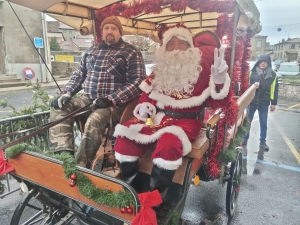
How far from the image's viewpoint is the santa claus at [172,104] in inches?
77.0

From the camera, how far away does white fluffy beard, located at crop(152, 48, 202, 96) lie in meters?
2.40

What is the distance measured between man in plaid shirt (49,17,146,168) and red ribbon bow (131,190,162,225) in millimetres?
1176

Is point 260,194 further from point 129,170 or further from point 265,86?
point 265,86

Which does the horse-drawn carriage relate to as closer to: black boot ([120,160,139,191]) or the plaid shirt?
black boot ([120,160,139,191])

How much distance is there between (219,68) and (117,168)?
1337mm

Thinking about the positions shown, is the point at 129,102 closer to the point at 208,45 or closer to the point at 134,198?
the point at 208,45

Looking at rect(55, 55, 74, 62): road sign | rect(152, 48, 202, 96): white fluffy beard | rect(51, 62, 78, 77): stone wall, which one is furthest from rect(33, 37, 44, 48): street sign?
rect(152, 48, 202, 96): white fluffy beard

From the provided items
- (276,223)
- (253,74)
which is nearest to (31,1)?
(276,223)

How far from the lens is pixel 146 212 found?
139 centimetres

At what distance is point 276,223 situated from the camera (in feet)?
9.36

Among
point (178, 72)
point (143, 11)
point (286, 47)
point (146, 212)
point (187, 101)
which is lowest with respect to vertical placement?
point (146, 212)

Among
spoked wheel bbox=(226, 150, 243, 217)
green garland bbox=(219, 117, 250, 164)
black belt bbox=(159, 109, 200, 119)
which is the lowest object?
spoked wheel bbox=(226, 150, 243, 217)

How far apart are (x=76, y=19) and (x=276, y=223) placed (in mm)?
3697

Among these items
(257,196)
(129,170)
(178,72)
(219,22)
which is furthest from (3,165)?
(257,196)
